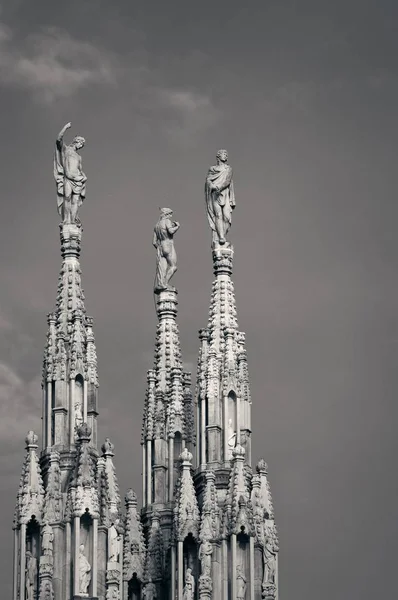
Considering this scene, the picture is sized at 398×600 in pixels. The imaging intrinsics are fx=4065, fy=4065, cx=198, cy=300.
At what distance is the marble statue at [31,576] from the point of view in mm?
117375

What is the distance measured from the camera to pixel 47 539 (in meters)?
117

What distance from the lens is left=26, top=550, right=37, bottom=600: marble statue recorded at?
4621 inches

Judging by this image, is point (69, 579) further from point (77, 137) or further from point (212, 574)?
point (77, 137)

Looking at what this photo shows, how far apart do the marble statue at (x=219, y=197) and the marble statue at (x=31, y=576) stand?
1242cm

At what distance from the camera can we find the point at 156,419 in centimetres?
12375

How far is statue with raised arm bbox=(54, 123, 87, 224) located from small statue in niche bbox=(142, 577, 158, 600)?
1133 cm

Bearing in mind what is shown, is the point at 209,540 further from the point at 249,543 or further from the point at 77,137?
the point at 77,137

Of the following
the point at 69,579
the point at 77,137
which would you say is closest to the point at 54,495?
the point at 69,579

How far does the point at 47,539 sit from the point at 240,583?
232 inches

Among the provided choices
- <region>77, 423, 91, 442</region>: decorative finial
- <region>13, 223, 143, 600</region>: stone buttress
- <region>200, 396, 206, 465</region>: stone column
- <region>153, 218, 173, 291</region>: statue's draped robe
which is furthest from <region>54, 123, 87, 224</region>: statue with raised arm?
<region>77, 423, 91, 442</region>: decorative finial

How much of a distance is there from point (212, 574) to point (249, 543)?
1.43m

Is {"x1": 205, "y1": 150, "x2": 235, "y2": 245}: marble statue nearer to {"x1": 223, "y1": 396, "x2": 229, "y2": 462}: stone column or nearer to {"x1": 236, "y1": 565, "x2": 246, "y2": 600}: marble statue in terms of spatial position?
{"x1": 223, "y1": 396, "x2": 229, "y2": 462}: stone column

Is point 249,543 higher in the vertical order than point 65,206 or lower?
lower

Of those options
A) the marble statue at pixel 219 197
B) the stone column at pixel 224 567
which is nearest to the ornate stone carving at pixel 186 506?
the stone column at pixel 224 567
